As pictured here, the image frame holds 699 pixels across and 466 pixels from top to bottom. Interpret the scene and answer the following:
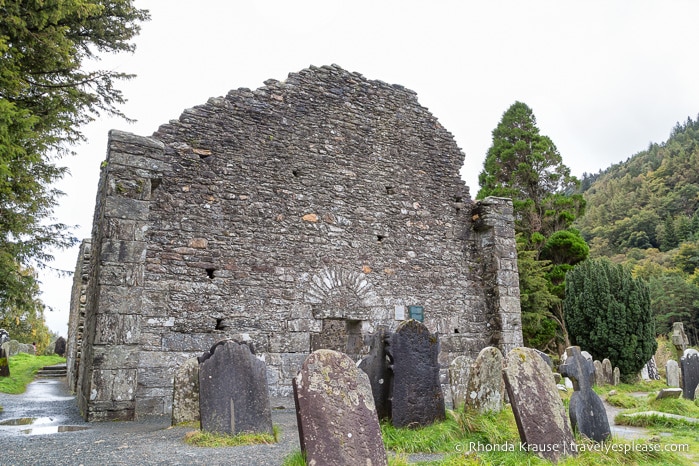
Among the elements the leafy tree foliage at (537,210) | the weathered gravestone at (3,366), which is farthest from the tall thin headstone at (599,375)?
the weathered gravestone at (3,366)

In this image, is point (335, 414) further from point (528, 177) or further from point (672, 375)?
point (528, 177)

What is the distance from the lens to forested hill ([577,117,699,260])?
4609cm

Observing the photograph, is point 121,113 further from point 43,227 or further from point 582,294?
point 582,294

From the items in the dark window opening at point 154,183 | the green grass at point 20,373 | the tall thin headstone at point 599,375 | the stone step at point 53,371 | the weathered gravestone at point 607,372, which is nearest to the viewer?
the dark window opening at point 154,183

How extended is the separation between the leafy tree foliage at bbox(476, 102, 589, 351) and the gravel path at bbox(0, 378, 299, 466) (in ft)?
38.5

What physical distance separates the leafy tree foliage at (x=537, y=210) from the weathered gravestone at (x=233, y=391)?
12.7 m

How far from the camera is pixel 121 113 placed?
1200 centimetres

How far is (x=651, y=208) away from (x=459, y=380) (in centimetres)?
5125

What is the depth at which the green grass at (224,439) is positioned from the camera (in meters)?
4.50

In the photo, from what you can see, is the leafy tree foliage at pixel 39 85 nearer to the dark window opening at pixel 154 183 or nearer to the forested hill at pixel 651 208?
the dark window opening at pixel 154 183

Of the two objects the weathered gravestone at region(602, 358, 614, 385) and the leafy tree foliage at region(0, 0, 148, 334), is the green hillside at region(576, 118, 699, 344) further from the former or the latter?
the leafy tree foliage at region(0, 0, 148, 334)

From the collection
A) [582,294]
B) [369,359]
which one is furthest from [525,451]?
[582,294]

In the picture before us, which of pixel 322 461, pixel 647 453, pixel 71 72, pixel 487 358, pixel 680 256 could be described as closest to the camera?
pixel 322 461

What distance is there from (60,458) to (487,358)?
424 centimetres
